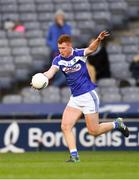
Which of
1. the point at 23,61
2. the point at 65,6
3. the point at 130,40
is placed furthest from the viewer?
the point at 65,6

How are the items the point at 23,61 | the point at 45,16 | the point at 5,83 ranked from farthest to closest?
the point at 45,16 → the point at 23,61 → the point at 5,83

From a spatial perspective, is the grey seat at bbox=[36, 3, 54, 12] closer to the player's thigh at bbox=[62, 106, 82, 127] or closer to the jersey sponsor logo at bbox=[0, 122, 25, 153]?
the jersey sponsor logo at bbox=[0, 122, 25, 153]

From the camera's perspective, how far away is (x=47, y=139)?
19.0m

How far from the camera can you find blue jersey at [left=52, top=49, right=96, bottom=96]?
46.4 feet

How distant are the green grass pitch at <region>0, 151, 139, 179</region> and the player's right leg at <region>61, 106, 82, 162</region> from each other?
7.3 inches

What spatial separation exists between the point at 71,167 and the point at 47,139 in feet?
19.4

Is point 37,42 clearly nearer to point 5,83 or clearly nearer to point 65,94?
point 5,83

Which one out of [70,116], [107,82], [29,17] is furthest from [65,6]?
[70,116]

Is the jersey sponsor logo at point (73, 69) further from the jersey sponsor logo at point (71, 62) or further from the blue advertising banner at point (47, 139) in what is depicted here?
the blue advertising banner at point (47, 139)

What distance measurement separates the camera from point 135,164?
45.5 ft

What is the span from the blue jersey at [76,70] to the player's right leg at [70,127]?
0.98 ft

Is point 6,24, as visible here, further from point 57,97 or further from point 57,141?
point 57,141

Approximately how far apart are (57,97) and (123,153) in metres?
3.86

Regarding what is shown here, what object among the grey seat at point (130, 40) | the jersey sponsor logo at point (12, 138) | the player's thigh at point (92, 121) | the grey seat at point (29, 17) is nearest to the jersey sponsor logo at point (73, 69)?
the player's thigh at point (92, 121)
